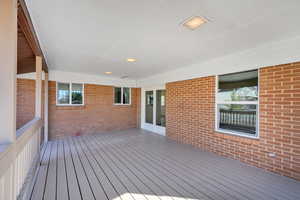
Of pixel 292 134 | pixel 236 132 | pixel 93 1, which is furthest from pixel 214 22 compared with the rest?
pixel 236 132

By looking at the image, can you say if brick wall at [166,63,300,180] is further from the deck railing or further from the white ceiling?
the white ceiling

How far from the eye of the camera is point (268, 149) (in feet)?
9.70

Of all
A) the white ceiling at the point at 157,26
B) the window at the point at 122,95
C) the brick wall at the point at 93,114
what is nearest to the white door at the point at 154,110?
the brick wall at the point at 93,114

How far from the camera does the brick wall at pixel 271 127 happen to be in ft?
8.70

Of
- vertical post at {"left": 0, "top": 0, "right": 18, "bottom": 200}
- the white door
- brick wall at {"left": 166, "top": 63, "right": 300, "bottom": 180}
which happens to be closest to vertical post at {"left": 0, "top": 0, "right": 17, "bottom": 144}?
vertical post at {"left": 0, "top": 0, "right": 18, "bottom": 200}

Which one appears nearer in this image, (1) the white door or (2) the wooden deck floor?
(2) the wooden deck floor

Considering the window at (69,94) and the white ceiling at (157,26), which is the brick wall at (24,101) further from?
the white ceiling at (157,26)

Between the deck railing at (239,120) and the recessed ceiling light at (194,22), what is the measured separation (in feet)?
7.63

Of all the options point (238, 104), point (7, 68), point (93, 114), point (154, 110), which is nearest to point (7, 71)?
point (7, 68)

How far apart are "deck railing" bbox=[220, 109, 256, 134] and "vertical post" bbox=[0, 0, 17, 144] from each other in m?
3.99

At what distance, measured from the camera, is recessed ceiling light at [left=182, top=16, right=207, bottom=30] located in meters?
2.03

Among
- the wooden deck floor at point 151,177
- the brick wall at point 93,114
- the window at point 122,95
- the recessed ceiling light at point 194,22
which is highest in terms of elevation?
the recessed ceiling light at point 194,22

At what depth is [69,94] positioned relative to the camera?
5.76 metres

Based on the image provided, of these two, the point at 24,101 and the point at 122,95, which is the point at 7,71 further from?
the point at 122,95
